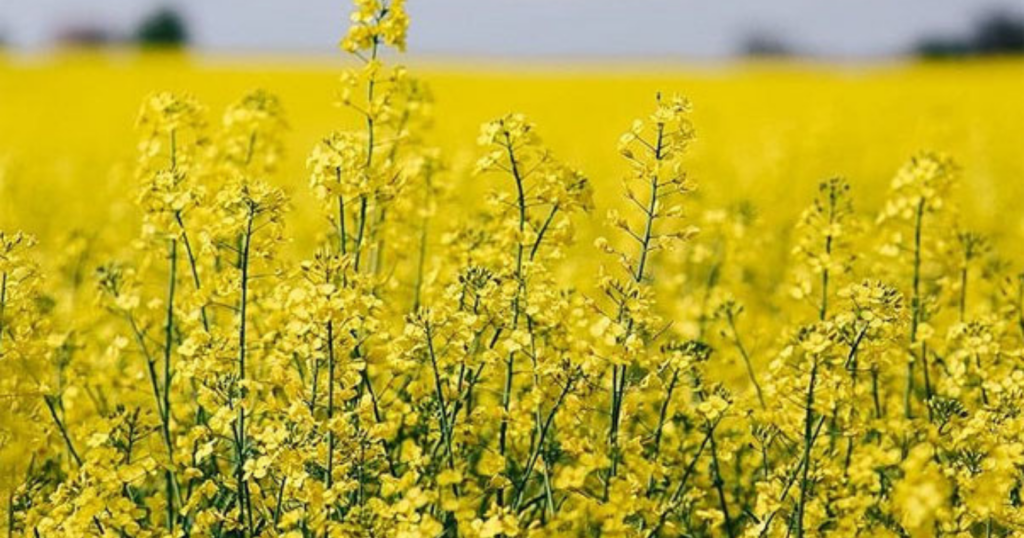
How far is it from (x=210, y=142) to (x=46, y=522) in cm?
171

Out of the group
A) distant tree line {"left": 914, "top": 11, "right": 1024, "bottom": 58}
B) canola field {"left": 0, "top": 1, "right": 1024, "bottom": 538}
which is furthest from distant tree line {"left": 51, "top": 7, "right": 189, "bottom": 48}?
canola field {"left": 0, "top": 1, "right": 1024, "bottom": 538}

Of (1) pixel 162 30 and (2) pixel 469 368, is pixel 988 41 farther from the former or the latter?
(2) pixel 469 368

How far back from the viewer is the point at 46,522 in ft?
11.0

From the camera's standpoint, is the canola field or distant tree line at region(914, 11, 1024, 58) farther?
distant tree line at region(914, 11, 1024, 58)

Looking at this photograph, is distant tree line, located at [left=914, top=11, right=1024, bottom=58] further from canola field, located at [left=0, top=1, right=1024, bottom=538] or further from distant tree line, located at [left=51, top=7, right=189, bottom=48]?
canola field, located at [left=0, top=1, right=1024, bottom=538]

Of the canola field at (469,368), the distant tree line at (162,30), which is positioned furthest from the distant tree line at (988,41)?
the canola field at (469,368)

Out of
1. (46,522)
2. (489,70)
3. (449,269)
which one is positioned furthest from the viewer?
(489,70)

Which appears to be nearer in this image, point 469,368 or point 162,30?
point 469,368

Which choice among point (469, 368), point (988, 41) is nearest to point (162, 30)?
point (988, 41)

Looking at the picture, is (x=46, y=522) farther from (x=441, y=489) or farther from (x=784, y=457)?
(x=784, y=457)

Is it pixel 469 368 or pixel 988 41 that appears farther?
pixel 988 41

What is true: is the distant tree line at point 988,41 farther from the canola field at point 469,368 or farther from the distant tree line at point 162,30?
the canola field at point 469,368

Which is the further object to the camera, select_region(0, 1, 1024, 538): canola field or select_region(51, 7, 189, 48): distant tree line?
select_region(51, 7, 189, 48): distant tree line

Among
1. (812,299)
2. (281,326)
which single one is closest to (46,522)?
(281,326)
